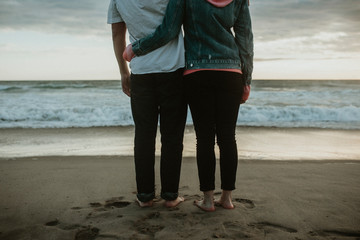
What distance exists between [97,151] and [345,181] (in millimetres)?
3106

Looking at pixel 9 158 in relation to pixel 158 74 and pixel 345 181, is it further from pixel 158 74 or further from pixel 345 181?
pixel 345 181

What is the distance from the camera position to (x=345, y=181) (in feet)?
9.23

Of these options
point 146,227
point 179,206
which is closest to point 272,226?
point 179,206

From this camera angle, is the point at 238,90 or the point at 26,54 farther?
the point at 26,54

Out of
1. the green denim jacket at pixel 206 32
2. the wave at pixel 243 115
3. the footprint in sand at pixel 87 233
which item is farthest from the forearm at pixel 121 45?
the wave at pixel 243 115

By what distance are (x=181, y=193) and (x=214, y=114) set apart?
0.88 meters

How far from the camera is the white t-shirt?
6.40 feet

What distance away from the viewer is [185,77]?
196 centimetres

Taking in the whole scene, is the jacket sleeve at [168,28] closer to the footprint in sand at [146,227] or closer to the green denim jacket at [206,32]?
the green denim jacket at [206,32]

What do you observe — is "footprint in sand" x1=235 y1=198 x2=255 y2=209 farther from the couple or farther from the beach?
the couple

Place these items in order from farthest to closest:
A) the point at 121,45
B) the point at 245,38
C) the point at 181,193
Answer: the point at 181,193
the point at 121,45
the point at 245,38

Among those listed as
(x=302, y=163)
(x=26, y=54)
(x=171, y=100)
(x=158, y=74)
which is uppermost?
(x=26, y=54)

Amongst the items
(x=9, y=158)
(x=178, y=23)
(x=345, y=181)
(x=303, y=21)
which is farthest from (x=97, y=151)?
(x=303, y=21)

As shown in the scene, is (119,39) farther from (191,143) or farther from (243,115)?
(243,115)
